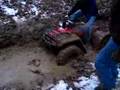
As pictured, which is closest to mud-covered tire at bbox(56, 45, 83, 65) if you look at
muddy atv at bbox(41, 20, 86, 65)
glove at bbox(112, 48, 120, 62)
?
muddy atv at bbox(41, 20, 86, 65)

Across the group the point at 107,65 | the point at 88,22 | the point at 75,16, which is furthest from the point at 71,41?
the point at 107,65

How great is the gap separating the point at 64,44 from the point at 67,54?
0.16m

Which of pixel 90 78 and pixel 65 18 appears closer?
pixel 90 78

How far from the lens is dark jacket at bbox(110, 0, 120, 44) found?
316cm

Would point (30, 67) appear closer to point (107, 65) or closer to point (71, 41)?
point (71, 41)

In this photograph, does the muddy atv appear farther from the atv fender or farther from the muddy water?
the muddy water

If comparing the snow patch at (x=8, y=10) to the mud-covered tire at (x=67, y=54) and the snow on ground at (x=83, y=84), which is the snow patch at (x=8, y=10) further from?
the snow on ground at (x=83, y=84)

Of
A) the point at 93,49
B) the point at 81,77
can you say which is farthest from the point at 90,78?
the point at 93,49

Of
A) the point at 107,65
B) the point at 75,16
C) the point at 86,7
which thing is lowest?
the point at 75,16

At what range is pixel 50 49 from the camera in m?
5.21

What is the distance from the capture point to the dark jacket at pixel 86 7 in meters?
5.32

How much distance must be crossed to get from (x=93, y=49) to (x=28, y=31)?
124 centimetres

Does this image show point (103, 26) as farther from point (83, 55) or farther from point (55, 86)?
point (55, 86)

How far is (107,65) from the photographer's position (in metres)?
3.67
